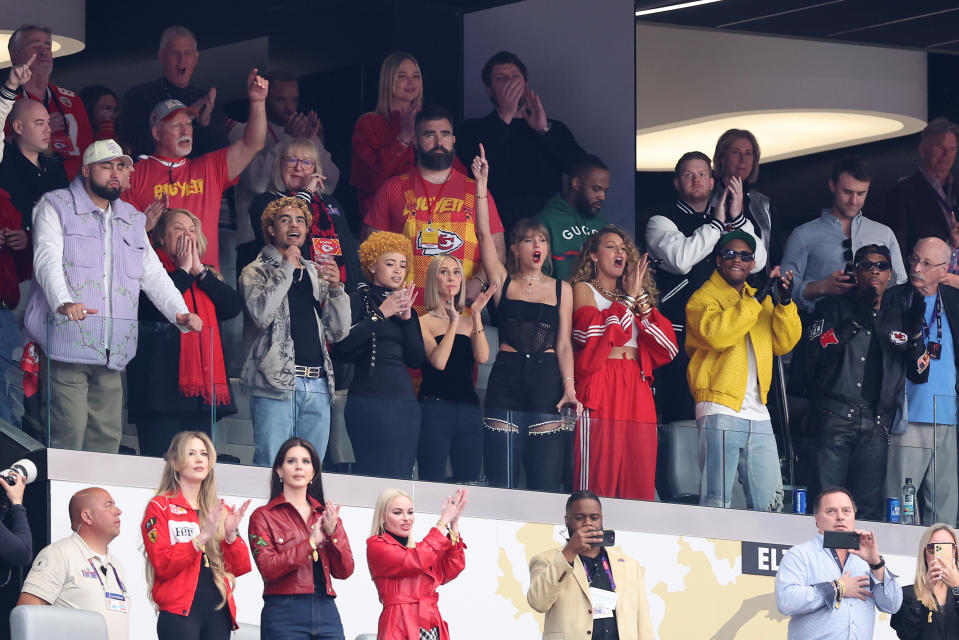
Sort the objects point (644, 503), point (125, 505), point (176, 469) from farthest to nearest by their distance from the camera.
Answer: point (644, 503) < point (125, 505) < point (176, 469)

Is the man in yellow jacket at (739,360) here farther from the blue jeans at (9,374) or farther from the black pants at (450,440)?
the blue jeans at (9,374)

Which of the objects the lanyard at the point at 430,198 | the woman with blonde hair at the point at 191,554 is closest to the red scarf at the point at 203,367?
the woman with blonde hair at the point at 191,554

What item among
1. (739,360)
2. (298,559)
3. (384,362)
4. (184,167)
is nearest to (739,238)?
(739,360)

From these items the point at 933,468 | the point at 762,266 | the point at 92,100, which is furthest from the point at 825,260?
the point at 92,100

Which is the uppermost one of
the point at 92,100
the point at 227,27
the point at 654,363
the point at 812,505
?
the point at 227,27

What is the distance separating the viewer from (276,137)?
10.3 metres

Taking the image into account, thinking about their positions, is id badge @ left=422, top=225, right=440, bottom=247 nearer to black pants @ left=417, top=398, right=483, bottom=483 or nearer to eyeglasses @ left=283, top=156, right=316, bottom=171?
eyeglasses @ left=283, top=156, right=316, bottom=171

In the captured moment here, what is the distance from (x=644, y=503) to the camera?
9375mm

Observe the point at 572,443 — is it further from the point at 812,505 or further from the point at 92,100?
the point at 92,100

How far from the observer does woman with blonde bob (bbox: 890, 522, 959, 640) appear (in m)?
8.10

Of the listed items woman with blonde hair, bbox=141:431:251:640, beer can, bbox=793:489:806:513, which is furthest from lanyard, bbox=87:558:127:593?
beer can, bbox=793:489:806:513

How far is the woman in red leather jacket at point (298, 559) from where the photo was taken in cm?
718

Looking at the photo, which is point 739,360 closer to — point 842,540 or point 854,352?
point 854,352

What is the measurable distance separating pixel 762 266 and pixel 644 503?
5.56ft
